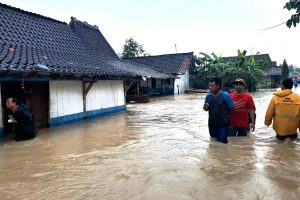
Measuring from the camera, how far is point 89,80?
13.0 metres

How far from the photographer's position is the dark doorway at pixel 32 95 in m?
9.45

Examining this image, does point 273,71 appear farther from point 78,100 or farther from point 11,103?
point 11,103

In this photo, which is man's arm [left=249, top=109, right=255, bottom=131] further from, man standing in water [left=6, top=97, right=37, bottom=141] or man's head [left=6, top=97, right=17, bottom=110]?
man's head [left=6, top=97, right=17, bottom=110]

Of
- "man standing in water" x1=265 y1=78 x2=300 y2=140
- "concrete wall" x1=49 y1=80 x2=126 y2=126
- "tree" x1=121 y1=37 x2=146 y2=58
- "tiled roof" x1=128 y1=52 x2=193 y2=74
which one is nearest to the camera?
"man standing in water" x1=265 y1=78 x2=300 y2=140

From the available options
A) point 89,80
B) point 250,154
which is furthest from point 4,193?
point 89,80

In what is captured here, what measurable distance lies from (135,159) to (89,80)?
7.19 meters

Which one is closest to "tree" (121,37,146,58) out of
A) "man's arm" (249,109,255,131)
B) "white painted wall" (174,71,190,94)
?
"white painted wall" (174,71,190,94)

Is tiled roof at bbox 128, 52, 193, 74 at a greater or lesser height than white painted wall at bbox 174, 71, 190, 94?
greater

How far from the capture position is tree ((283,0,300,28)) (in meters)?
3.76

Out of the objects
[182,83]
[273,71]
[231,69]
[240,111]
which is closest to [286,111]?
[240,111]

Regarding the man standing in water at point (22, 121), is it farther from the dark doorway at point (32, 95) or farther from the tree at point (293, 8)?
the tree at point (293, 8)

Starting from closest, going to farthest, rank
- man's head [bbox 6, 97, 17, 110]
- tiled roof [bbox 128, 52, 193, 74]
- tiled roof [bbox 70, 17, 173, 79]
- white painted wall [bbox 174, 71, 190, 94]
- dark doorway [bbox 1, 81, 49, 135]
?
man's head [bbox 6, 97, 17, 110], dark doorway [bbox 1, 81, 49, 135], tiled roof [bbox 70, 17, 173, 79], white painted wall [bbox 174, 71, 190, 94], tiled roof [bbox 128, 52, 193, 74]

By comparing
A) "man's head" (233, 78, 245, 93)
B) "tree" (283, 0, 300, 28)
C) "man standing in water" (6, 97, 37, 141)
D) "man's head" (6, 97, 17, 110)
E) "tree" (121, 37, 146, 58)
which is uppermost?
"tree" (121, 37, 146, 58)

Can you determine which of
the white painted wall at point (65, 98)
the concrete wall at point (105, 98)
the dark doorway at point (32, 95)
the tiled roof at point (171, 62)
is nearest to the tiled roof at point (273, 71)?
the tiled roof at point (171, 62)
